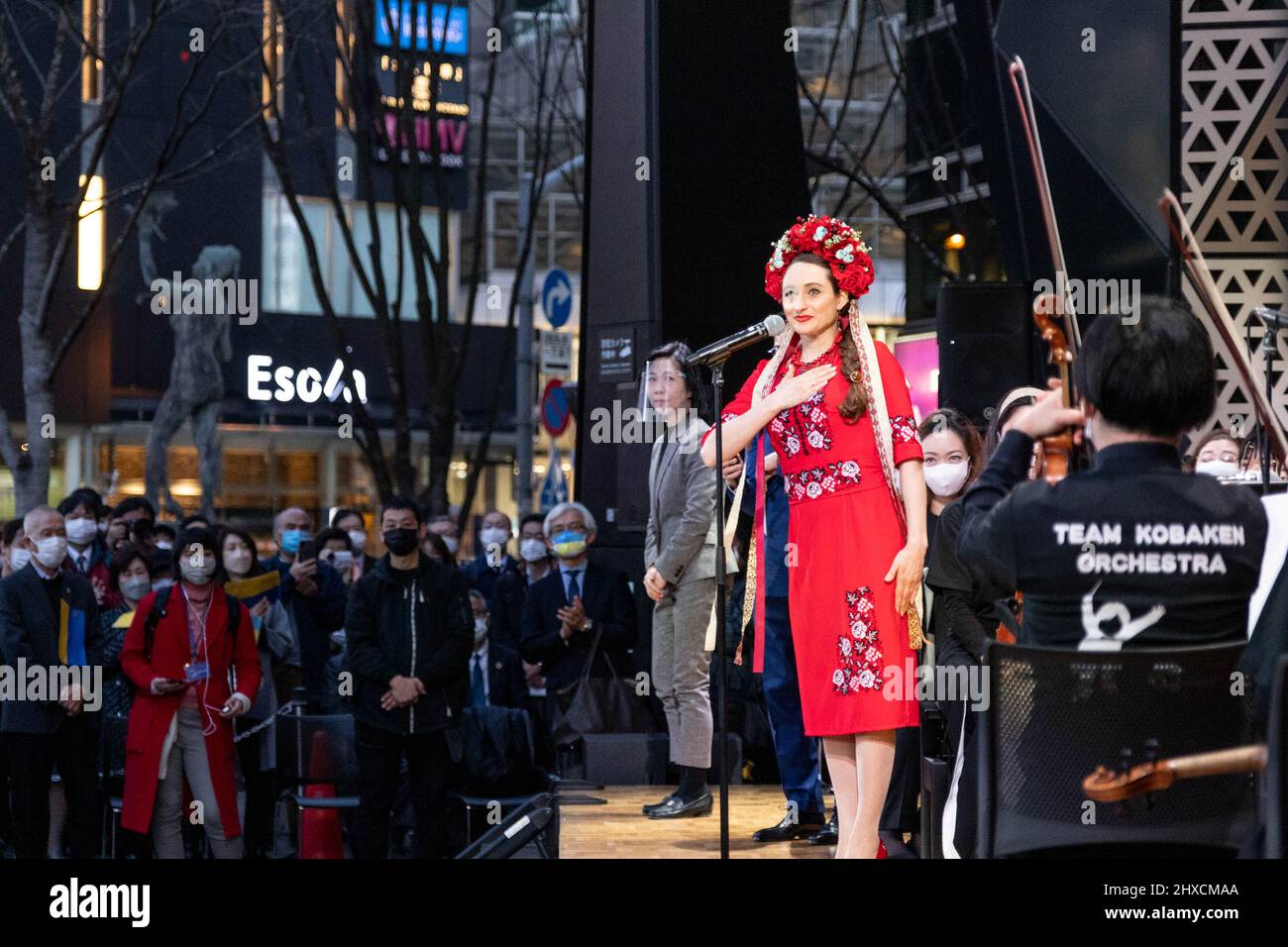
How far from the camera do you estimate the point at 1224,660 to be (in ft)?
10.3

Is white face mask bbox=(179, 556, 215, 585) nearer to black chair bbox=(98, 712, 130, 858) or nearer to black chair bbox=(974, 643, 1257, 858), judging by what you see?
black chair bbox=(98, 712, 130, 858)

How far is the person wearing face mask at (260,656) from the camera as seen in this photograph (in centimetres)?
862

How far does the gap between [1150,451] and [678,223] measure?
20.1ft

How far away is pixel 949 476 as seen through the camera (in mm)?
5691

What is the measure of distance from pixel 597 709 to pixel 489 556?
351cm

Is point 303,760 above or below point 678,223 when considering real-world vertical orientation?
below

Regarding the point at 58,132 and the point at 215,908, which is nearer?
the point at 215,908

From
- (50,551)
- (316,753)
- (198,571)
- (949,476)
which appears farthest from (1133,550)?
(50,551)

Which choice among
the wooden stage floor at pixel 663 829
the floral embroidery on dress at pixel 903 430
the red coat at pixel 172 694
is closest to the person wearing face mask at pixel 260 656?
the red coat at pixel 172 694

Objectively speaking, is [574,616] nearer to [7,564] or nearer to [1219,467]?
[7,564]

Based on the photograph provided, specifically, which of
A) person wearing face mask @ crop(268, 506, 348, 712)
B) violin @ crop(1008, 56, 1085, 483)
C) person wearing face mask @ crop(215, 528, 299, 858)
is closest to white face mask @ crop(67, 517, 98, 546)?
person wearing face mask @ crop(215, 528, 299, 858)

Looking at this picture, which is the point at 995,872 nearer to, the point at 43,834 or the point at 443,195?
the point at 43,834

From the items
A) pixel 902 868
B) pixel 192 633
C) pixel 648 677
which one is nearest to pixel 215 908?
pixel 902 868

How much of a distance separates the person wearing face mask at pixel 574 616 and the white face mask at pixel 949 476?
3346mm
